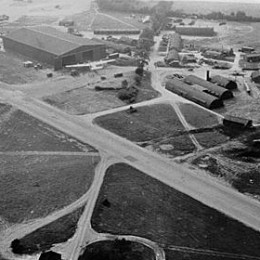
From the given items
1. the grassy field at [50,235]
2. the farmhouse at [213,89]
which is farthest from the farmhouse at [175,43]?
the grassy field at [50,235]

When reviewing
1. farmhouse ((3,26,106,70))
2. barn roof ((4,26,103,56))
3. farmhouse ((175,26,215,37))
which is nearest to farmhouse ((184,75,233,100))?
farmhouse ((3,26,106,70))

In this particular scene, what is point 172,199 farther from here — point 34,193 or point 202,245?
point 34,193

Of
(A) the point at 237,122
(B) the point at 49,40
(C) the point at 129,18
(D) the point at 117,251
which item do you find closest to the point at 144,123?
(A) the point at 237,122

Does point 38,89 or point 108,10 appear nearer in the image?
point 38,89

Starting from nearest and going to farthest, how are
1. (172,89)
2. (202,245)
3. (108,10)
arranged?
(202,245) < (172,89) < (108,10)

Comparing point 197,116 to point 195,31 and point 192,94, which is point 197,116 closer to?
point 192,94

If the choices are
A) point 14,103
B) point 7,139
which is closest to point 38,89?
point 14,103
